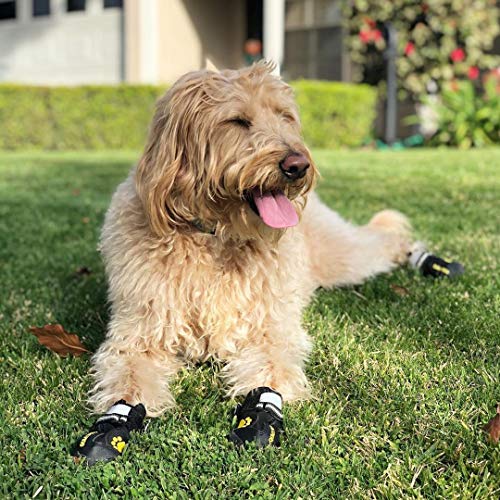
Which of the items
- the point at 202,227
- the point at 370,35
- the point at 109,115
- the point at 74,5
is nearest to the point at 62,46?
the point at 74,5

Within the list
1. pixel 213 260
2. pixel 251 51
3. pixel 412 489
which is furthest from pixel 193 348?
pixel 251 51

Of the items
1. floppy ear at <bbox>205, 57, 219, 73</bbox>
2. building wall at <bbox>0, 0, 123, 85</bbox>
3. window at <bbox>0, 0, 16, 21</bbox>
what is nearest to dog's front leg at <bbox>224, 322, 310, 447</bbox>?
floppy ear at <bbox>205, 57, 219, 73</bbox>

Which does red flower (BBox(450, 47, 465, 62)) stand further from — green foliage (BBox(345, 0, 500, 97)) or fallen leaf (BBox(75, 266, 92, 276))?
fallen leaf (BBox(75, 266, 92, 276))

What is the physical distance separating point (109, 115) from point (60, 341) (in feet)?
40.2

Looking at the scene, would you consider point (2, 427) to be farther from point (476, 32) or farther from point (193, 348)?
point (476, 32)

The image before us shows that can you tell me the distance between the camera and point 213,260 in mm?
2637

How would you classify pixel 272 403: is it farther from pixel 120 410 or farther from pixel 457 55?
pixel 457 55

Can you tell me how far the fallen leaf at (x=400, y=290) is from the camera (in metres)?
3.46

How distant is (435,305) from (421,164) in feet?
20.7

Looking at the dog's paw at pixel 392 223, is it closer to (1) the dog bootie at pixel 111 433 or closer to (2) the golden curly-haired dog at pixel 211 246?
(2) the golden curly-haired dog at pixel 211 246

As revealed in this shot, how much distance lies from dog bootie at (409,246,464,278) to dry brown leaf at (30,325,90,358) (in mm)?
2144

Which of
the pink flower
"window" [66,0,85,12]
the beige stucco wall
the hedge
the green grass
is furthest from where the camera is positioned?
"window" [66,0,85,12]

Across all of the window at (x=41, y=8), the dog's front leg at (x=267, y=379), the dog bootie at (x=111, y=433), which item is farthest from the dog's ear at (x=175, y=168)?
the window at (x=41, y=8)

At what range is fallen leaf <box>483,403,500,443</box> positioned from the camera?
192 cm
